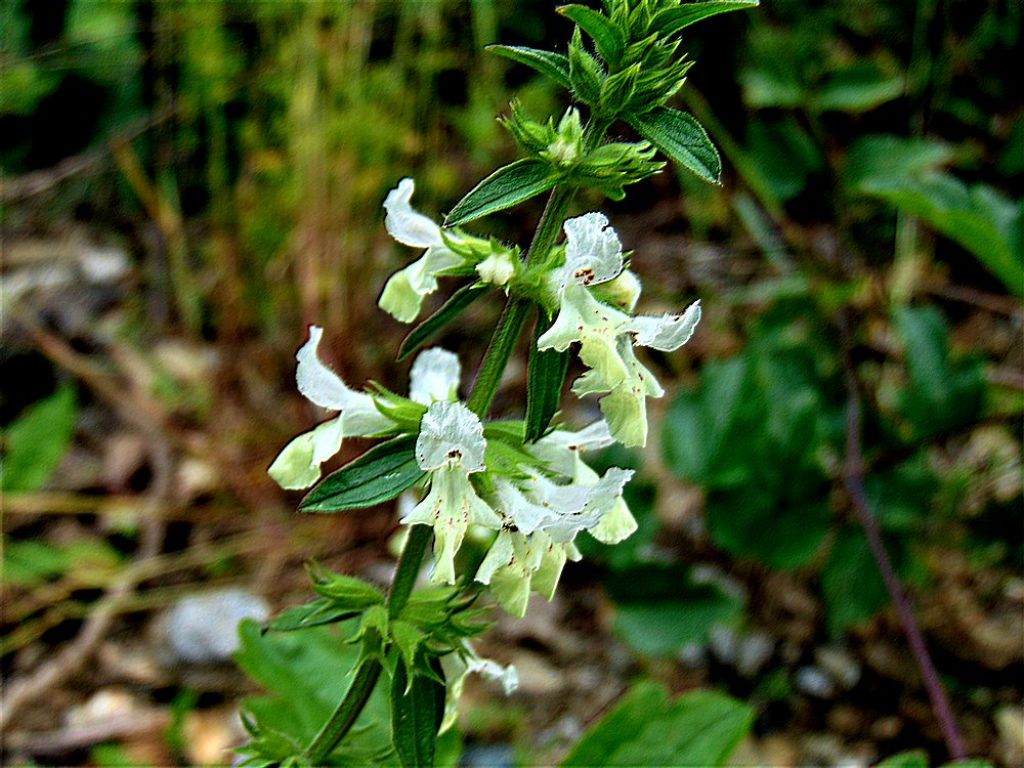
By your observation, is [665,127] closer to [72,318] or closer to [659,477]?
[659,477]

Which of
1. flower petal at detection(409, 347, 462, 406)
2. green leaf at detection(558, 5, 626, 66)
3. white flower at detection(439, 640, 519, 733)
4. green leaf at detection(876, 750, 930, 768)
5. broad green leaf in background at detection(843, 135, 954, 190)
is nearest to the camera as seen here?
green leaf at detection(558, 5, 626, 66)

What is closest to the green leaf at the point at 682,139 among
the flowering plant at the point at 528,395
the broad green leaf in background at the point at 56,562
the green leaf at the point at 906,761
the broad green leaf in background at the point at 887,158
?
the flowering plant at the point at 528,395

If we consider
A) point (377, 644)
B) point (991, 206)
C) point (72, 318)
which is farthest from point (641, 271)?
point (377, 644)

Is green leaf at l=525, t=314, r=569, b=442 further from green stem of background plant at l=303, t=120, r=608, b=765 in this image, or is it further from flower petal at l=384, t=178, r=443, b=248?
flower petal at l=384, t=178, r=443, b=248

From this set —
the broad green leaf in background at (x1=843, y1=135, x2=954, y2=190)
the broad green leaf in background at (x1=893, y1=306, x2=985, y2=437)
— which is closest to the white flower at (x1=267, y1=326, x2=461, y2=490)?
the broad green leaf in background at (x1=893, y1=306, x2=985, y2=437)

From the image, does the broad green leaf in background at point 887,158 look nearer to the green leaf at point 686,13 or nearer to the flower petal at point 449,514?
the green leaf at point 686,13

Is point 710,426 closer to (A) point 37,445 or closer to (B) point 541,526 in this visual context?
(B) point 541,526

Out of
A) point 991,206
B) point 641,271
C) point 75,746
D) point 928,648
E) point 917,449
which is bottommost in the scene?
point 928,648
